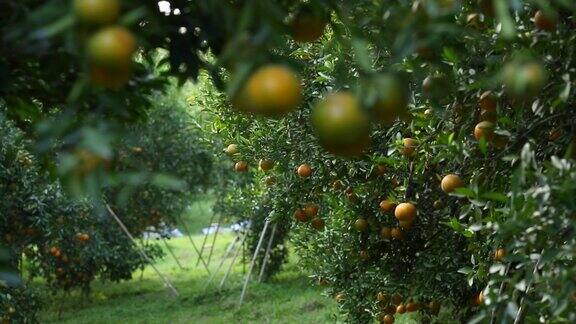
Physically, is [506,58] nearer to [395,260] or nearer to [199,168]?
[395,260]

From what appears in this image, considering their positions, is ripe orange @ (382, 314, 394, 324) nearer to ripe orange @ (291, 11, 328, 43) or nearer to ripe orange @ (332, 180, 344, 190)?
ripe orange @ (332, 180, 344, 190)

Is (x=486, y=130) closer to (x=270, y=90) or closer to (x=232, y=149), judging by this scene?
(x=270, y=90)

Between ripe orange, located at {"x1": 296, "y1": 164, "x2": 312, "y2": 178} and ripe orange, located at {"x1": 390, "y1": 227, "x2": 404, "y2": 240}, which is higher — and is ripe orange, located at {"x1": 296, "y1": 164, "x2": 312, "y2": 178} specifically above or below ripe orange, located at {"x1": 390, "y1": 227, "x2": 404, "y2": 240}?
above

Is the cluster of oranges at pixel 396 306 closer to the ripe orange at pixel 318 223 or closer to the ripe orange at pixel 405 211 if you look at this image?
the ripe orange at pixel 318 223

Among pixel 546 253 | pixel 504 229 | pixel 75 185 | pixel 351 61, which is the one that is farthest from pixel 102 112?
pixel 351 61

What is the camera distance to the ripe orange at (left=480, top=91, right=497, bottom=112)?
7.72 ft

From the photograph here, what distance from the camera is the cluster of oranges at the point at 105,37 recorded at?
1.22 m

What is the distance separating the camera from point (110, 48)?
1.22 metres

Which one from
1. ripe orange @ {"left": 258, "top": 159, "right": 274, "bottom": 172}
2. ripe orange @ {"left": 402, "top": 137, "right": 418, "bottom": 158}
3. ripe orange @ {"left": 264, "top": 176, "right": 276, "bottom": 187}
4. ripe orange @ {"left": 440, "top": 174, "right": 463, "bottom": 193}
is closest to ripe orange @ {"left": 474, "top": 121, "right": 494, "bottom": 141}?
ripe orange @ {"left": 440, "top": 174, "right": 463, "bottom": 193}

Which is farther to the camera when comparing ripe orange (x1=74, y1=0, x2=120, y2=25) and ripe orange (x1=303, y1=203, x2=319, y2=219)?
ripe orange (x1=303, y1=203, x2=319, y2=219)

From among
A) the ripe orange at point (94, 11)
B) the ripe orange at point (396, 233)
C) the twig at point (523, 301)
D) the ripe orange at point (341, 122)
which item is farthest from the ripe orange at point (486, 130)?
the ripe orange at point (94, 11)

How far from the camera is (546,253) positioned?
75.3 inches

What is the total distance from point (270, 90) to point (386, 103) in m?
0.23

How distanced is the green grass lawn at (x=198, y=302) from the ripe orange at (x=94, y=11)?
667cm
